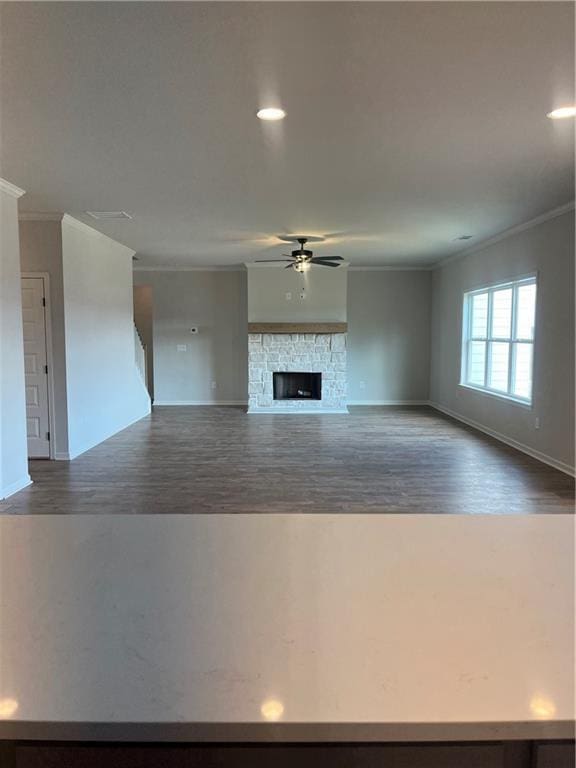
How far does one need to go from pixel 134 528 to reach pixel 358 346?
8.77 meters

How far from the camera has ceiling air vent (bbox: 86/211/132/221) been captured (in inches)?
211

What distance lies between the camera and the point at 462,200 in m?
4.87

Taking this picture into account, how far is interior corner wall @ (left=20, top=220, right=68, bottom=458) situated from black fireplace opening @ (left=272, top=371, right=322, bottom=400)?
433 cm

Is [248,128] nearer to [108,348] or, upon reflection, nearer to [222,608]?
[222,608]

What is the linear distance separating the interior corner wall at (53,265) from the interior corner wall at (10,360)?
0.95 metres

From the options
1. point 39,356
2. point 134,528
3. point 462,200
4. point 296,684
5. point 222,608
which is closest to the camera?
point 296,684

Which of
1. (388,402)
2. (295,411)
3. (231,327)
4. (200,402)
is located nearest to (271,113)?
(295,411)

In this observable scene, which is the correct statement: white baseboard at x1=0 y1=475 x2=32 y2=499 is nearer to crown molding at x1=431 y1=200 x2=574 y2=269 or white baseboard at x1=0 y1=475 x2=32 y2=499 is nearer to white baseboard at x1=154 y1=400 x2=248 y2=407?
white baseboard at x1=154 y1=400 x2=248 y2=407

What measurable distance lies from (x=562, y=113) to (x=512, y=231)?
3.49 meters

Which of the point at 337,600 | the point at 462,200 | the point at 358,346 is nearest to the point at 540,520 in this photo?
the point at 337,600

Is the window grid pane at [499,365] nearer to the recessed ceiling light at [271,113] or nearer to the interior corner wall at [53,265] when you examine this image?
the recessed ceiling light at [271,113]

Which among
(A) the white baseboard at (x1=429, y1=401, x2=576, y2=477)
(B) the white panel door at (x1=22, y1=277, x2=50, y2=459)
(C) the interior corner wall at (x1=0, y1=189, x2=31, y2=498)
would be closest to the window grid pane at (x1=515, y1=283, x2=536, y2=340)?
(A) the white baseboard at (x1=429, y1=401, x2=576, y2=477)

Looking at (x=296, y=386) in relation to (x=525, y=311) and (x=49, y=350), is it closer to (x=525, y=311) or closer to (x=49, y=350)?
(x=525, y=311)

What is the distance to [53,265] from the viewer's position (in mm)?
5520
